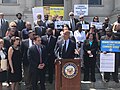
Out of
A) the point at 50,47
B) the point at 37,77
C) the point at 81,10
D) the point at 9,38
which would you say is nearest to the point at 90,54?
the point at 50,47

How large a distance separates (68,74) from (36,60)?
1.10m

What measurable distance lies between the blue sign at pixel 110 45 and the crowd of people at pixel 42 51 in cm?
20

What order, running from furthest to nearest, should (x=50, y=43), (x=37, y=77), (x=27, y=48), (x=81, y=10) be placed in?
(x=81, y=10) → (x=50, y=43) → (x=27, y=48) → (x=37, y=77)

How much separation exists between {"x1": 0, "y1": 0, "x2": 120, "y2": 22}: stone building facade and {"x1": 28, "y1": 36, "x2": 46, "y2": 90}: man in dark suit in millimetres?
12454

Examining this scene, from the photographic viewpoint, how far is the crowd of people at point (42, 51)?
11.5 m

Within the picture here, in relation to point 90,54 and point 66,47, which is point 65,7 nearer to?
point 90,54

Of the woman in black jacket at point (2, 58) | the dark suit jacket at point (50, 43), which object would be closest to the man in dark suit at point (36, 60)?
the woman in black jacket at point (2, 58)

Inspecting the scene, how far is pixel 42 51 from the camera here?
37.7 feet

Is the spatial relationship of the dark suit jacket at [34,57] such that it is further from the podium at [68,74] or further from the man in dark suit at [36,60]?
the podium at [68,74]

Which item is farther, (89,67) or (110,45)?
(89,67)

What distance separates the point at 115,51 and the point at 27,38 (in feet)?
10.4

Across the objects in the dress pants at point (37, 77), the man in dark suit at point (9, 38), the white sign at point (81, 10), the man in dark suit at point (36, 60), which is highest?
the white sign at point (81, 10)

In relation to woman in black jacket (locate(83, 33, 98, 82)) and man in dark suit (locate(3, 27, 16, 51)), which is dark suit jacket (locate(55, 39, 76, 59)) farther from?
Result: man in dark suit (locate(3, 27, 16, 51))

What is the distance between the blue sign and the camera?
41.8 feet
